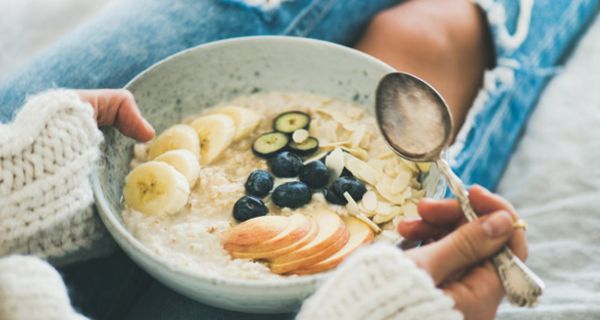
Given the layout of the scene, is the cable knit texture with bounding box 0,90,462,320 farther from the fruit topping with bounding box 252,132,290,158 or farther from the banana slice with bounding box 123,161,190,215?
the fruit topping with bounding box 252,132,290,158

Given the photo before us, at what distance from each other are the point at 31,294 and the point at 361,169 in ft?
1.25

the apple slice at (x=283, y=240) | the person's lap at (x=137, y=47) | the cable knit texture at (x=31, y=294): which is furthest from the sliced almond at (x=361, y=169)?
the cable knit texture at (x=31, y=294)

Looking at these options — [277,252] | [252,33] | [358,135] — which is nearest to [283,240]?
[277,252]

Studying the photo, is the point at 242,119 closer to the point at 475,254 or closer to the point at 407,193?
the point at 407,193

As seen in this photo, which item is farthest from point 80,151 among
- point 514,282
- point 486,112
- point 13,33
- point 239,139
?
point 13,33

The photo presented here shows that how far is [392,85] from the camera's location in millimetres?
769

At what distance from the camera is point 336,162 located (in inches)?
30.8

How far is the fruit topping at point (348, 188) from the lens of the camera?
75 centimetres

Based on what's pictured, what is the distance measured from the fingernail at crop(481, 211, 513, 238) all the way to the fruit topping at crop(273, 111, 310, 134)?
32cm

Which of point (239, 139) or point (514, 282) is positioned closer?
point (514, 282)

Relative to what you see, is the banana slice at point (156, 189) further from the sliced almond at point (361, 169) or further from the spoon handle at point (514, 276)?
the spoon handle at point (514, 276)

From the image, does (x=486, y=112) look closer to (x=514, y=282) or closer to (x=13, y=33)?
(x=514, y=282)

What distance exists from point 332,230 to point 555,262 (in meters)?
0.36

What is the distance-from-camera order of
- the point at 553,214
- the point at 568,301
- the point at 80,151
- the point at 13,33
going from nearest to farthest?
1. the point at 80,151
2. the point at 568,301
3. the point at 553,214
4. the point at 13,33
